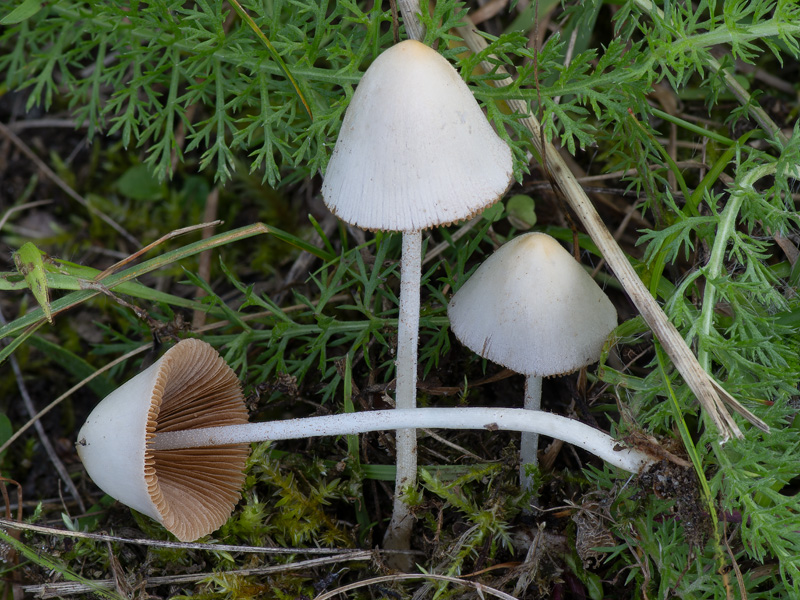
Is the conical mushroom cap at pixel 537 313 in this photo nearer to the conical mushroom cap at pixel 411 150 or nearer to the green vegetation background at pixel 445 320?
the green vegetation background at pixel 445 320

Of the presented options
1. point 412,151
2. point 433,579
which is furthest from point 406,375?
point 412,151

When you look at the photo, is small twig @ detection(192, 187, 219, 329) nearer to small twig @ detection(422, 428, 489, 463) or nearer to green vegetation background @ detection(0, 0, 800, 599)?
green vegetation background @ detection(0, 0, 800, 599)

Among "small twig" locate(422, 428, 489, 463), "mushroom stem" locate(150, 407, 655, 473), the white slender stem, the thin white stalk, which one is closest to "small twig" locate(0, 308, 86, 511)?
"mushroom stem" locate(150, 407, 655, 473)

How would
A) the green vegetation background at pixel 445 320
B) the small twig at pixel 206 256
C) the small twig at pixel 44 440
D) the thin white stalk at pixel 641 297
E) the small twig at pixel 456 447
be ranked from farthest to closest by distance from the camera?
the small twig at pixel 206 256 → the small twig at pixel 44 440 → the small twig at pixel 456 447 → the green vegetation background at pixel 445 320 → the thin white stalk at pixel 641 297

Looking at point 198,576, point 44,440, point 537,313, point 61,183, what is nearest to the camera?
point 537,313

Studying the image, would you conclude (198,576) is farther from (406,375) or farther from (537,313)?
(537,313)

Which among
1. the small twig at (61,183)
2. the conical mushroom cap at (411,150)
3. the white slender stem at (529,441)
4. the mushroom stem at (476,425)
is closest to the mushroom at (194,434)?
the mushroom stem at (476,425)
